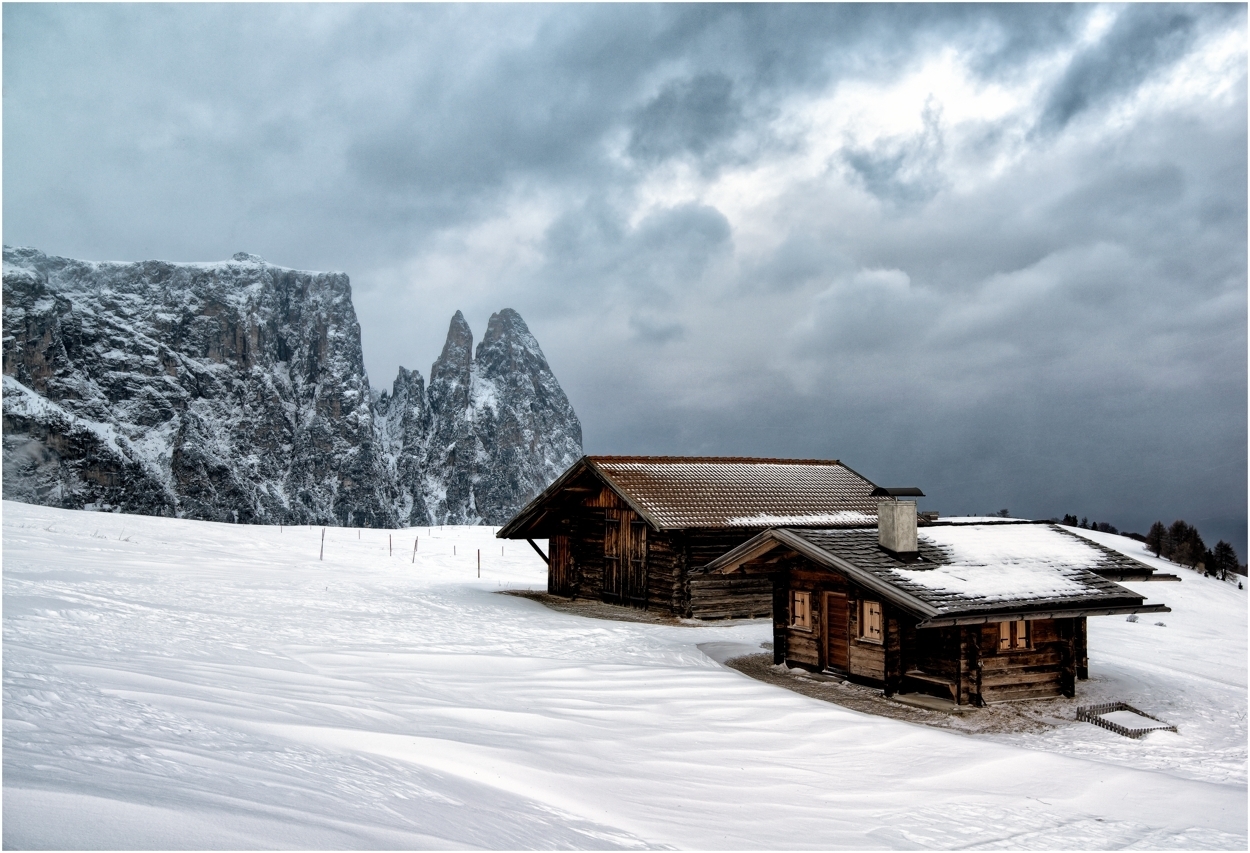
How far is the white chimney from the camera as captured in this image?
1414 cm

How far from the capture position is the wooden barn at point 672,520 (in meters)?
21.5

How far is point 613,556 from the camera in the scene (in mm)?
23547

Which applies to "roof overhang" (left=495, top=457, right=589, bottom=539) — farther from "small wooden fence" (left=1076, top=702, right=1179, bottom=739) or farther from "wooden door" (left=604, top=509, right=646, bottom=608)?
"small wooden fence" (left=1076, top=702, right=1179, bottom=739)

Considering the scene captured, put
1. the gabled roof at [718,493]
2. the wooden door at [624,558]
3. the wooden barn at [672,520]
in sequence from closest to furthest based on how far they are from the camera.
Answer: the wooden barn at [672,520] → the gabled roof at [718,493] → the wooden door at [624,558]

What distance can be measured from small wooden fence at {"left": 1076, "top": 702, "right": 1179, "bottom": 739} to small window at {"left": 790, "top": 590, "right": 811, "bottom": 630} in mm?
4763

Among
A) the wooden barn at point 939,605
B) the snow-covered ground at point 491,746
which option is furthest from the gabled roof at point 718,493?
the wooden barn at point 939,605

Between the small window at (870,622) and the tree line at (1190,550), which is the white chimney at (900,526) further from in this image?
the tree line at (1190,550)

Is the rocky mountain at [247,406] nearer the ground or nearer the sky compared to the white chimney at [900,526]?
A: nearer the sky

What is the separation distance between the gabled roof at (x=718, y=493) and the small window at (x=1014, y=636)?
8.81 meters

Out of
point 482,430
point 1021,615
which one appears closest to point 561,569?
point 1021,615

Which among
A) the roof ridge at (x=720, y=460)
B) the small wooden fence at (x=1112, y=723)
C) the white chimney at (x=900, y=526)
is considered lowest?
the small wooden fence at (x=1112, y=723)

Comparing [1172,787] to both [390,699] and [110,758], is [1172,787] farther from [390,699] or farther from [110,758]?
[110,758]

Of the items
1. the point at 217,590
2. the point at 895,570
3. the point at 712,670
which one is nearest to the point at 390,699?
the point at 712,670

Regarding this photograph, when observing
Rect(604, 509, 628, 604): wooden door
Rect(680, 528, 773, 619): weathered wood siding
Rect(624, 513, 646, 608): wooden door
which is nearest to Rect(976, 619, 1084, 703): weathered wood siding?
Rect(680, 528, 773, 619): weathered wood siding
